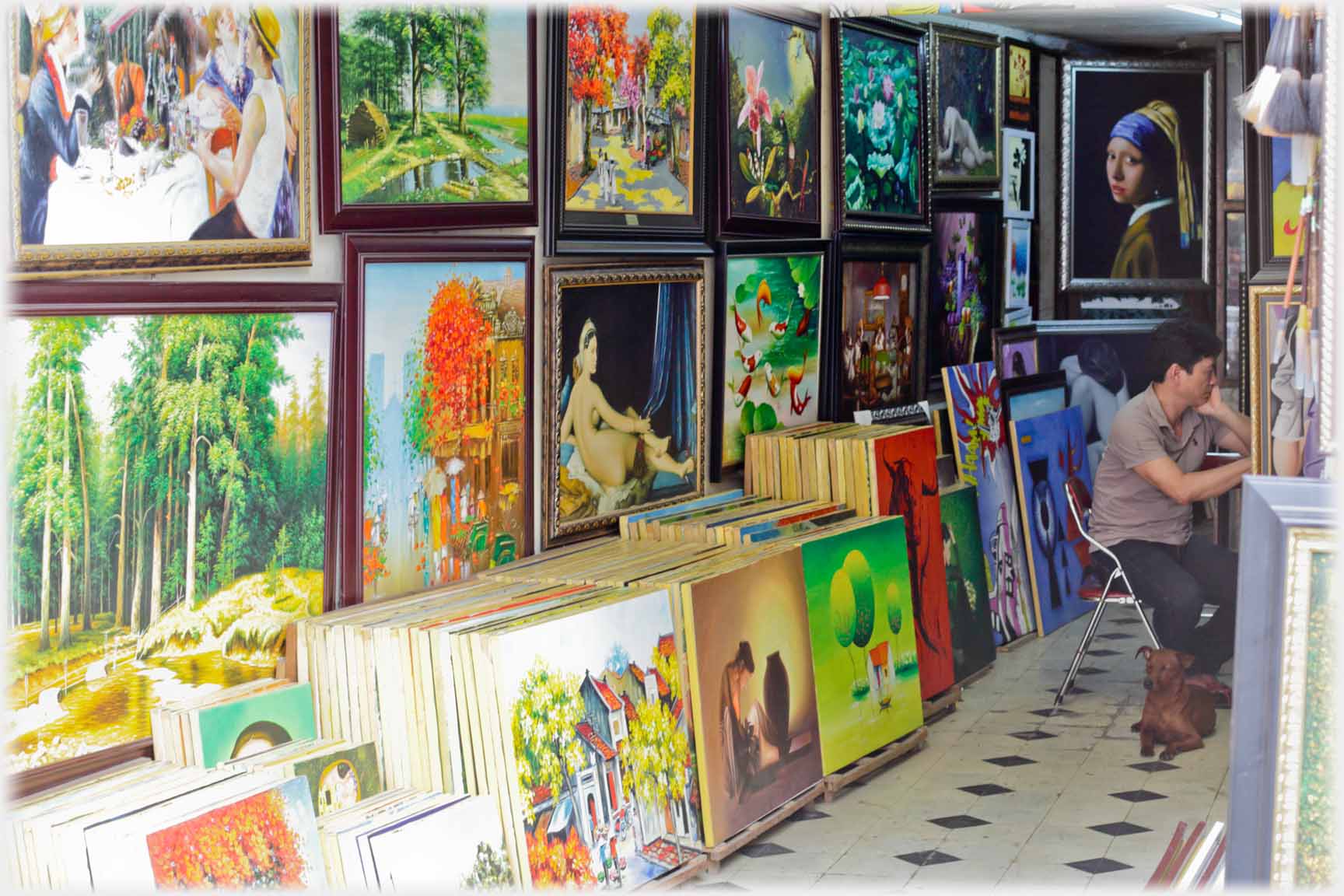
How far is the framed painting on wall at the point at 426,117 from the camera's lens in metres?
4.30

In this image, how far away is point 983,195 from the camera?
949 cm

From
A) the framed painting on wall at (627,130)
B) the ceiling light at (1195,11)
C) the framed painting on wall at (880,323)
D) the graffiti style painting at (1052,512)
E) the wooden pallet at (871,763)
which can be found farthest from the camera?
the ceiling light at (1195,11)

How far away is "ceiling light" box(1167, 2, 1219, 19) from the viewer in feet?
29.7

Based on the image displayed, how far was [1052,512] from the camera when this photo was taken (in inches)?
350

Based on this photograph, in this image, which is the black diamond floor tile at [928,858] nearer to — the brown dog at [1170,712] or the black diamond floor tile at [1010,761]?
the black diamond floor tile at [1010,761]

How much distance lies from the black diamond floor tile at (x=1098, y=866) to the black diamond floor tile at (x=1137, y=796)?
0.71 metres

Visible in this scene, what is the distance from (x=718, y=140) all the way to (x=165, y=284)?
120 inches

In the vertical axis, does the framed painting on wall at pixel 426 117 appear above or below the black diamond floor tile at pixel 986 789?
above

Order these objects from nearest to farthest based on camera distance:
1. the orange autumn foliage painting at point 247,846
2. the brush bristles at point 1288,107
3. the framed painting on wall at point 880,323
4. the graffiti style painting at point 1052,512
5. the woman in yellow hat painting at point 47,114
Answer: the brush bristles at point 1288,107 < the woman in yellow hat painting at point 47,114 < the orange autumn foliage painting at point 247,846 < the framed painting on wall at point 880,323 < the graffiti style painting at point 1052,512

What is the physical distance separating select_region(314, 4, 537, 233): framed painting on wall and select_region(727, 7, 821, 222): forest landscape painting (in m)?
1.48

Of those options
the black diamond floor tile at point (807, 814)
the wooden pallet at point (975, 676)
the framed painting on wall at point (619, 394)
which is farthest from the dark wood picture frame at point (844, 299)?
the black diamond floor tile at point (807, 814)

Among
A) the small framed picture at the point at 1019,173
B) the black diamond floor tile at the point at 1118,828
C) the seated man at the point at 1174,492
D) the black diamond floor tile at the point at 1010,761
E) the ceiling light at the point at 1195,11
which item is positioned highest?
the ceiling light at the point at 1195,11

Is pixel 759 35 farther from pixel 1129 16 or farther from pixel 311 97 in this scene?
pixel 1129 16

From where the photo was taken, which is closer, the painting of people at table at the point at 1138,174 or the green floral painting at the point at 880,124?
the green floral painting at the point at 880,124
